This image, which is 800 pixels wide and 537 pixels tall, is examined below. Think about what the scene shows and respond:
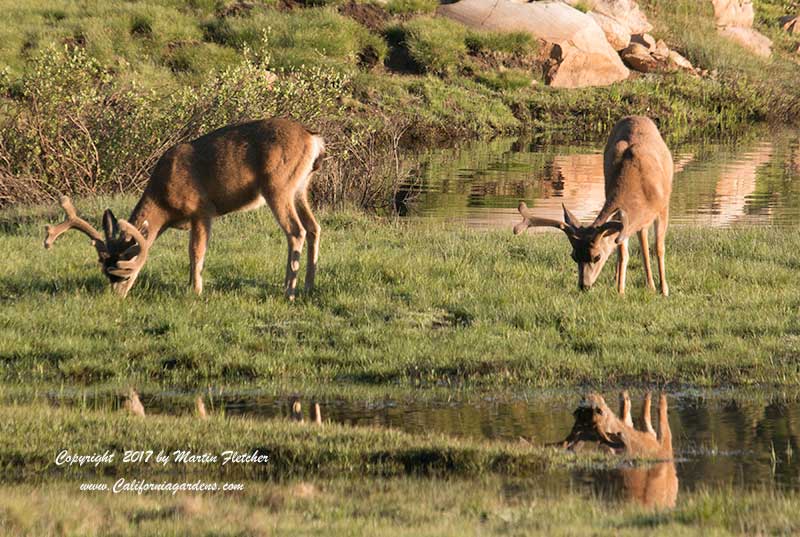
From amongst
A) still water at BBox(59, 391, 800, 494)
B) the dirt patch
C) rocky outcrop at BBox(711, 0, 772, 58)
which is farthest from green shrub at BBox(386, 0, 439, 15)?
still water at BBox(59, 391, 800, 494)

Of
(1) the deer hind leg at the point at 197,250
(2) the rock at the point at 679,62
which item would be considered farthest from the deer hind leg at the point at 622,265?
(2) the rock at the point at 679,62

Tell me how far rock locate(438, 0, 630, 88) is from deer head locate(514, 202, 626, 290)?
23644 millimetres

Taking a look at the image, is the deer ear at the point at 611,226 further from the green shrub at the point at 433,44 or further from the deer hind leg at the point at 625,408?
the green shrub at the point at 433,44

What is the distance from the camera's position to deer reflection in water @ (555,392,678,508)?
751cm

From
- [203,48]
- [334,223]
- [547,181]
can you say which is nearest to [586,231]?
[334,223]

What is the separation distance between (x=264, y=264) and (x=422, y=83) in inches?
781

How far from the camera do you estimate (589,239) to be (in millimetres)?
12664

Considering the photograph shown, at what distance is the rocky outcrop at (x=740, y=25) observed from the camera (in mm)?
45406

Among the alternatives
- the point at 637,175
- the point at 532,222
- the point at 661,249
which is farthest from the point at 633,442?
the point at 637,175

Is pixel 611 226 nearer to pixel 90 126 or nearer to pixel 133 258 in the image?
pixel 133 258

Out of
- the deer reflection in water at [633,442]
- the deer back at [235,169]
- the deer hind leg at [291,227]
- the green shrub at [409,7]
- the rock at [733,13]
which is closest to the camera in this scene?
the deer reflection in water at [633,442]

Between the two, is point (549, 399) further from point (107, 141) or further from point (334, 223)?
point (107, 141)

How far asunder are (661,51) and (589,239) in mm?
29019

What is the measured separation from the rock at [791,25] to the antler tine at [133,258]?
137ft
